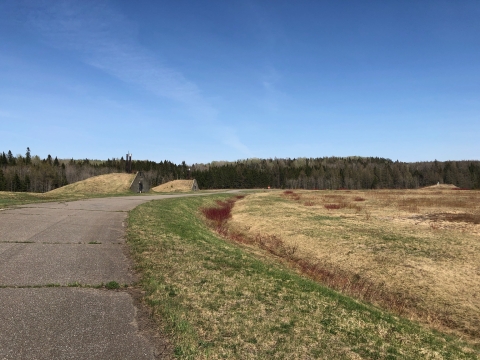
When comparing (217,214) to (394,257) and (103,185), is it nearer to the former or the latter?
(394,257)

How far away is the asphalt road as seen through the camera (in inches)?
200

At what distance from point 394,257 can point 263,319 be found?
12028 millimetres

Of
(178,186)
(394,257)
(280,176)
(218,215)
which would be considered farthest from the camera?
(280,176)

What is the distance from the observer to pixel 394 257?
15.9m

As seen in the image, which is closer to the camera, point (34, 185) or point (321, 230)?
point (321, 230)

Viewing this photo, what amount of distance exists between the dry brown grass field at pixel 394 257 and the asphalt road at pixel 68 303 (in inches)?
338

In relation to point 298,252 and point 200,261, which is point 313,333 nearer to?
point 200,261

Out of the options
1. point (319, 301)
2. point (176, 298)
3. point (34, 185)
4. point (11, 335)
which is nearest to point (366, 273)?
point (319, 301)

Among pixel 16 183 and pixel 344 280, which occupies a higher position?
pixel 16 183

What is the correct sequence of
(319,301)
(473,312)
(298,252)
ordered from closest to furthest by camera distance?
(319,301) < (473,312) < (298,252)

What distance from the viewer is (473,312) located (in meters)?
10.7

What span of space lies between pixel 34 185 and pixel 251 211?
431 ft

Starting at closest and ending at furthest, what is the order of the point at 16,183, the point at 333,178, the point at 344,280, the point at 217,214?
the point at 344,280
the point at 217,214
the point at 16,183
the point at 333,178

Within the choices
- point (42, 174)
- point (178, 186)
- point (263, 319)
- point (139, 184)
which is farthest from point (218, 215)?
point (42, 174)
